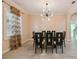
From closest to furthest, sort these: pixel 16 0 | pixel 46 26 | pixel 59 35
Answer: pixel 59 35, pixel 16 0, pixel 46 26

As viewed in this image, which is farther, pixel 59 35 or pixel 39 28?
pixel 39 28

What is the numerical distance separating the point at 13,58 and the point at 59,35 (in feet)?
9.68

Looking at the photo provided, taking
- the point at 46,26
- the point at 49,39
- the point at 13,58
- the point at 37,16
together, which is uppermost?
the point at 37,16

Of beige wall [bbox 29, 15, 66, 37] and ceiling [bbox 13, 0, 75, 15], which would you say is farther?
beige wall [bbox 29, 15, 66, 37]

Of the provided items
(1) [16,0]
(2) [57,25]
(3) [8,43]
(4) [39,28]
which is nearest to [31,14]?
(4) [39,28]

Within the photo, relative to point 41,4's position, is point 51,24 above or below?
below

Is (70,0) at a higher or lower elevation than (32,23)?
higher

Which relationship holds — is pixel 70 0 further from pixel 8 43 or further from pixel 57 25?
pixel 57 25

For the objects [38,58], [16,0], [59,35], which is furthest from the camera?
[16,0]

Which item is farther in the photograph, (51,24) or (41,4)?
(51,24)

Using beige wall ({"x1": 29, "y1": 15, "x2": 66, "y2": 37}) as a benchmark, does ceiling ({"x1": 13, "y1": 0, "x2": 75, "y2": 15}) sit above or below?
above

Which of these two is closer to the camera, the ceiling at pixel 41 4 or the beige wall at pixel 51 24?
the ceiling at pixel 41 4

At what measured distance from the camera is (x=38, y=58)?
18.7 ft

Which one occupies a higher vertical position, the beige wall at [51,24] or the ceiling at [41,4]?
the ceiling at [41,4]
